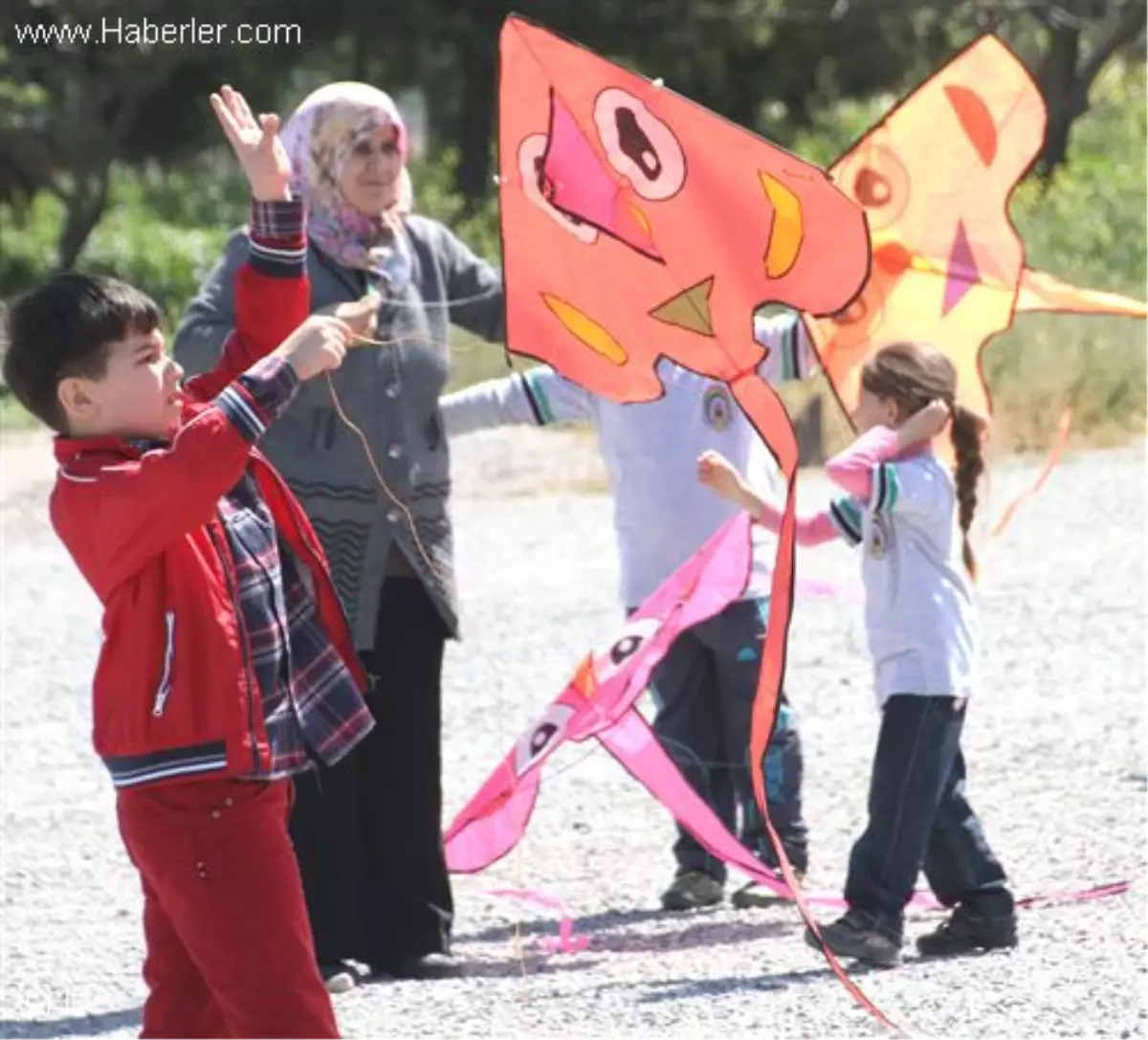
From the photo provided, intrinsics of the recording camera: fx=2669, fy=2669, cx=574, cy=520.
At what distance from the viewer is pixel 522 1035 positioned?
505 cm

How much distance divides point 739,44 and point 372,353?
25.9m

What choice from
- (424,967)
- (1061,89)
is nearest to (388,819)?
(424,967)

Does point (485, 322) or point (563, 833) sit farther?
point (563, 833)

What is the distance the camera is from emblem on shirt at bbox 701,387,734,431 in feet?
19.9

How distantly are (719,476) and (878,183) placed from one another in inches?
42.3

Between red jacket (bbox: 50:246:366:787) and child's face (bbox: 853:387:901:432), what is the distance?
1762mm

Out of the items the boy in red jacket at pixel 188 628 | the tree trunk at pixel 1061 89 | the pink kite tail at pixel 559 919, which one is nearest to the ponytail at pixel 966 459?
the pink kite tail at pixel 559 919

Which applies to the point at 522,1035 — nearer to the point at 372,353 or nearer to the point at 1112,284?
the point at 372,353

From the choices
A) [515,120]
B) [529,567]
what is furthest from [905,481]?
[529,567]

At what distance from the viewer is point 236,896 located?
4070 millimetres

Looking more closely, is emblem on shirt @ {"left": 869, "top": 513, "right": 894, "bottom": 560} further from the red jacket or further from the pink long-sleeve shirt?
the red jacket

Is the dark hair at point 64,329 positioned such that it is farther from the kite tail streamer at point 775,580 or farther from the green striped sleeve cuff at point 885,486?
the green striped sleeve cuff at point 885,486

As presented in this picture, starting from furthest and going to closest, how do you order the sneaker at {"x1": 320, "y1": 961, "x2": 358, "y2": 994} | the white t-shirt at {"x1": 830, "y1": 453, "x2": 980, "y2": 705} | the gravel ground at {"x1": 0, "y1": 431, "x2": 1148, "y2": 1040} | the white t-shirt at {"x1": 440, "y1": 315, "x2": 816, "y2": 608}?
the white t-shirt at {"x1": 440, "y1": 315, "x2": 816, "y2": 608} < the sneaker at {"x1": 320, "y1": 961, "x2": 358, "y2": 994} < the white t-shirt at {"x1": 830, "y1": 453, "x2": 980, "y2": 705} < the gravel ground at {"x1": 0, "y1": 431, "x2": 1148, "y2": 1040}

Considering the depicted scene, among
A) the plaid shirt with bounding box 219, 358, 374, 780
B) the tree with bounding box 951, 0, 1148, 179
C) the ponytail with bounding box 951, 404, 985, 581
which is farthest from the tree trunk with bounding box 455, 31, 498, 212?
the plaid shirt with bounding box 219, 358, 374, 780
